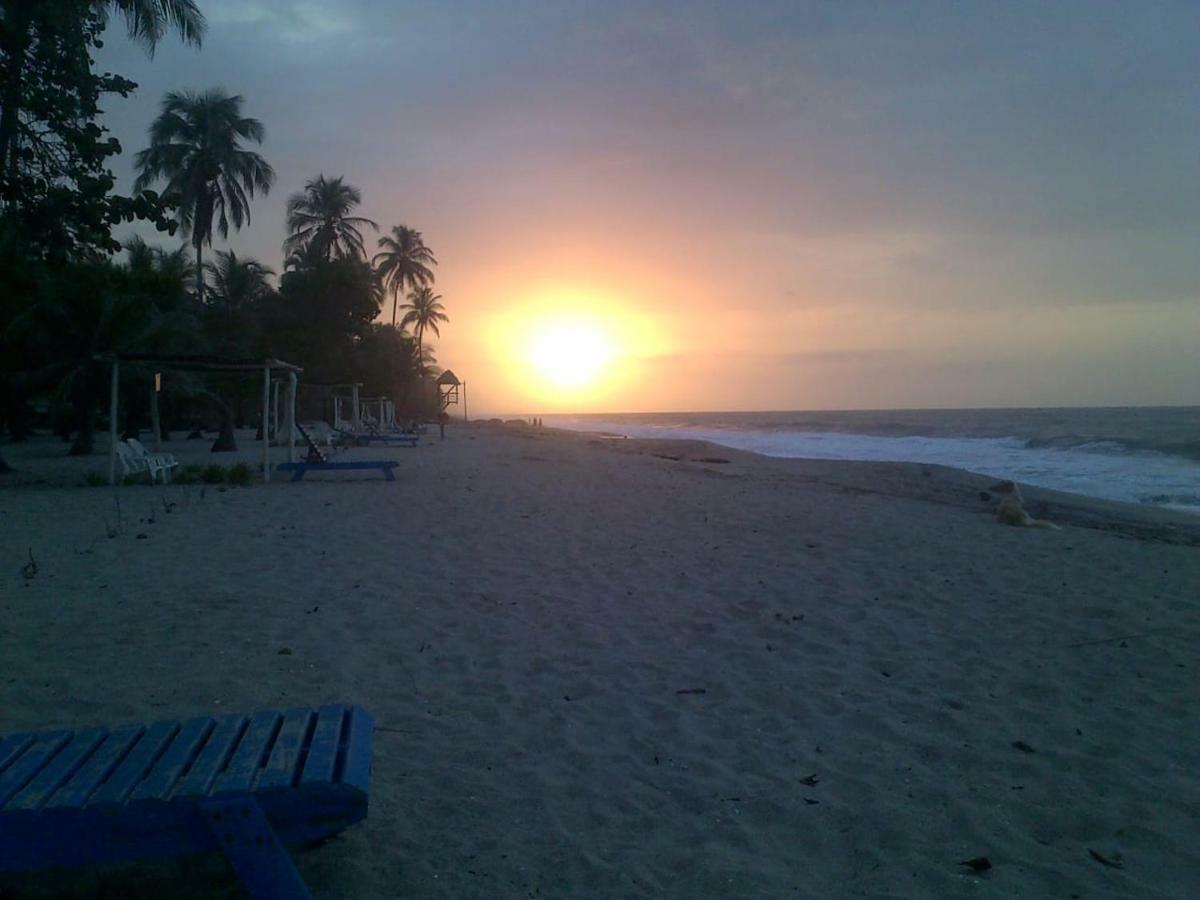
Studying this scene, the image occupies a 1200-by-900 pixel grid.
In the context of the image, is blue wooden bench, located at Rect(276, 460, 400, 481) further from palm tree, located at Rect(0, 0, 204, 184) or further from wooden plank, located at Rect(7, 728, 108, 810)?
wooden plank, located at Rect(7, 728, 108, 810)

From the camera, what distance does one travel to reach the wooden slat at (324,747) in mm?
2594

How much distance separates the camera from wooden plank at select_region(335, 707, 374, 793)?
2.63 meters

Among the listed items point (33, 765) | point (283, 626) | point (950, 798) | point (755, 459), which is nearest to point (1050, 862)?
point (950, 798)

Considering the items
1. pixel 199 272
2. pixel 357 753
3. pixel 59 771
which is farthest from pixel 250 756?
pixel 199 272

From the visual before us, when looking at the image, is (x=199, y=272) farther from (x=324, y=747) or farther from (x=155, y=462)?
(x=324, y=747)

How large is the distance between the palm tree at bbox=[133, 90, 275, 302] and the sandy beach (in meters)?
26.0

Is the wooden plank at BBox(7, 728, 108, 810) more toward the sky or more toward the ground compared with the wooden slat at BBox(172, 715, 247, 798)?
more toward the ground

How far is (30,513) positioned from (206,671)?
7.63 m

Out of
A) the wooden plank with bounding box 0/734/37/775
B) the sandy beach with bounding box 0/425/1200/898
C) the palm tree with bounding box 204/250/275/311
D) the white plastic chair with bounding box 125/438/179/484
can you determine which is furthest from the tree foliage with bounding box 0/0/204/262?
the palm tree with bounding box 204/250/275/311

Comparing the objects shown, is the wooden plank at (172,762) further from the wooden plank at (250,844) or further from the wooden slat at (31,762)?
the wooden slat at (31,762)

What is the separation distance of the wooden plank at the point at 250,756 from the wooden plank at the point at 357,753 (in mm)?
244

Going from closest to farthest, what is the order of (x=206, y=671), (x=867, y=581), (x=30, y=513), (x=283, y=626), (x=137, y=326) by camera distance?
(x=206, y=671) → (x=283, y=626) → (x=867, y=581) → (x=30, y=513) → (x=137, y=326)

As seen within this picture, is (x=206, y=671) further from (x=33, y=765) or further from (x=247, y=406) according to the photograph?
(x=247, y=406)

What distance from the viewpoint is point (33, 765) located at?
271 cm
